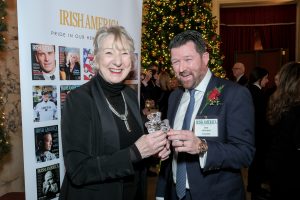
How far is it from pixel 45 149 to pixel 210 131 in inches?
50.5

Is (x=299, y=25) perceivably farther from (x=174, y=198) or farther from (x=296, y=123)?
(x=174, y=198)

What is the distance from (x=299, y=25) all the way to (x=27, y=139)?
11.8 m

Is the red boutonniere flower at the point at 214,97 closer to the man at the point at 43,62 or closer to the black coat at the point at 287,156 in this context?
the man at the point at 43,62

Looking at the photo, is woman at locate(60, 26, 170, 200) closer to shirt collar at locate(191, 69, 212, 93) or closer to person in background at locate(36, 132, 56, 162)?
shirt collar at locate(191, 69, 212, 93)

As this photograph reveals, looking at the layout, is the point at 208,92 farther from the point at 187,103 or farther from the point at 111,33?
the point at 111,33

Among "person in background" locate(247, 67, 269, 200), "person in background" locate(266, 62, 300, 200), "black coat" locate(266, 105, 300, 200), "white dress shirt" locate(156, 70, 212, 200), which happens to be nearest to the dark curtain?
"person in background" locate(247, 67, 269, 200)

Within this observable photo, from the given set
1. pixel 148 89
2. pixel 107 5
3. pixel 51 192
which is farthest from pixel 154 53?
pixel 51 192

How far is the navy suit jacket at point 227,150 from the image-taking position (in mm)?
2029

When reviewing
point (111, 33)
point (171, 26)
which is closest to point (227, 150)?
point (111, 33)

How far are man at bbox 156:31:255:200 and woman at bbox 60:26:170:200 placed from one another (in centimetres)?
26

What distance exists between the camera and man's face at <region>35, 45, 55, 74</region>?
2.41 meters

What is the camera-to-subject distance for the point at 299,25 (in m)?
11.9

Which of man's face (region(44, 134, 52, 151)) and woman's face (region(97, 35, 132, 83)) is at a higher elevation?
woman's face (region(97, 35, 132, 83))

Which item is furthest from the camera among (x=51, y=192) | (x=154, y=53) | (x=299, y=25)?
(x=299, y=25)
